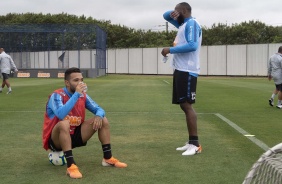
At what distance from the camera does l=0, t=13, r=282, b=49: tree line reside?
59906 mm

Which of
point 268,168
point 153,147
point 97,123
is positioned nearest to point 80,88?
point 97,123

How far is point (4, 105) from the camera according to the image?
13.4m

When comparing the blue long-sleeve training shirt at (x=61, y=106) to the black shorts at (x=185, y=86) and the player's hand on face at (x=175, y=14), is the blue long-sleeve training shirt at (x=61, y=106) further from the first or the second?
the player's hand on face at (x=175, y=14)

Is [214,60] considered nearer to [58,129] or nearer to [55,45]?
[55,45]

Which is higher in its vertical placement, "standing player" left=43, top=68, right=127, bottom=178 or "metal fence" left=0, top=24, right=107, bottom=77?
"metal fence" left=0, top=24, right=107, bottom=77

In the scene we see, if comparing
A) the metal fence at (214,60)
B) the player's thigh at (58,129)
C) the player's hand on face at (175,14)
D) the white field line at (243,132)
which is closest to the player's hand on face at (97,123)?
the player's thigh at (58,129)

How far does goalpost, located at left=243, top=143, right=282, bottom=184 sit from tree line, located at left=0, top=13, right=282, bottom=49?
2017 inches

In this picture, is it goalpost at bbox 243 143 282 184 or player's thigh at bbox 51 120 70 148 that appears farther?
player's thigh at bbox 51 120 70 148

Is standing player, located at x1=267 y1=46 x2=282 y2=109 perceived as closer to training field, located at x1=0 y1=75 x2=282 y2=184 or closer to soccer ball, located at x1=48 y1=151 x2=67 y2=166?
training field, located at x1=0 y1=75 x2=282 y2=184

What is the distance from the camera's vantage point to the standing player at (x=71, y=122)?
527cm

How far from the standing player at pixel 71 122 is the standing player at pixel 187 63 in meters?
1.31

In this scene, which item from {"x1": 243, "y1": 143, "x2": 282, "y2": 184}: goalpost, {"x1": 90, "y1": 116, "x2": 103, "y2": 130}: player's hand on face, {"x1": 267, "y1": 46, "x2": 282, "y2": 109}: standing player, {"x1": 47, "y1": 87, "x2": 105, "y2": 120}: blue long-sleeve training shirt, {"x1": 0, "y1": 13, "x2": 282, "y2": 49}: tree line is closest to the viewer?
{"x1": 243, "y1": 143, "x2": 282, "y2": 184}: goalpost

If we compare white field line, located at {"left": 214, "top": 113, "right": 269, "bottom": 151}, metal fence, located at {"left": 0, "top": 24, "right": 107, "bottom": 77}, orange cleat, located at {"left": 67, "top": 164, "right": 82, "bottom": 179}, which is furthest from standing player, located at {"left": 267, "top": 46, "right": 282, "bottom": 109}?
metal fence, located at {"left": 0, "top": 24, "right": 107, "bottom": 77}

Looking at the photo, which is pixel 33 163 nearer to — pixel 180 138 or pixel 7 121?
pixel 180 138
